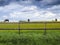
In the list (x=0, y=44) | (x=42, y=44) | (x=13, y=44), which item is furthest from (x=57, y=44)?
(x=0, y=44)

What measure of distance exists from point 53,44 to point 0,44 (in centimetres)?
280

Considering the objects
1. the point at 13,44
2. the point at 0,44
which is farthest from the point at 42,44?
the point at 0,44

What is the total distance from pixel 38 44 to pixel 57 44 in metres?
1.01

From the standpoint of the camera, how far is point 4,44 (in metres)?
A: 9.19

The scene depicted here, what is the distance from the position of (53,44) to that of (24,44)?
5.03 ft

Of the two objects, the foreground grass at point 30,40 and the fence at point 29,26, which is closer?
the foreground grass at point 30,40

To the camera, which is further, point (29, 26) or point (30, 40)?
point (29, 26)

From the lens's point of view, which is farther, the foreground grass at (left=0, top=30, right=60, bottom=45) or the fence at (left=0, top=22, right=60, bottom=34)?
the fence at (left=0, top=22, right=60, bottom=34)

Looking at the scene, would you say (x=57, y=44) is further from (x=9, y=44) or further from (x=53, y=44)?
(x=9, y=44)

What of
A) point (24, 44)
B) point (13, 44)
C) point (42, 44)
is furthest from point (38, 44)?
point (13, 44)

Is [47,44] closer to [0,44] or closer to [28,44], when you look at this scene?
[28,44]

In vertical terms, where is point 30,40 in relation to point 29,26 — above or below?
above

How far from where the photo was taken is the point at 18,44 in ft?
30.0

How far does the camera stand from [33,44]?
356 inches
